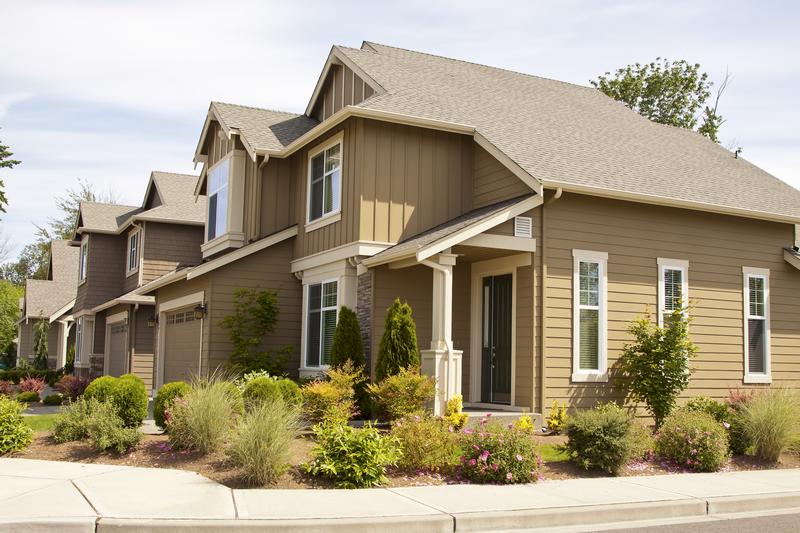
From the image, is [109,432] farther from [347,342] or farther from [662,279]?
[662,279]

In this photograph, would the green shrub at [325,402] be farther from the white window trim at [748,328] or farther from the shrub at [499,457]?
the white window trim at [748,328]

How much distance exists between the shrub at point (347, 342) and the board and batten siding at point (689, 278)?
3.43m

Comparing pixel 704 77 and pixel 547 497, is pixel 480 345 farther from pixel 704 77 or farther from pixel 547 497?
pixel 704 77

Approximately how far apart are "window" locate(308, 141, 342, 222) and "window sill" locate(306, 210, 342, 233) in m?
0.09

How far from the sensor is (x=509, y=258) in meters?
14.9

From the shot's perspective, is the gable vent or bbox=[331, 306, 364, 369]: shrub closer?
the gable vent

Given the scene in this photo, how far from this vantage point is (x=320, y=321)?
56.0ft

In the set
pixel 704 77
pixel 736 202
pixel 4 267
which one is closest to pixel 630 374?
pixel 736 202

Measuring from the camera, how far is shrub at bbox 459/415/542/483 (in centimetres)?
978

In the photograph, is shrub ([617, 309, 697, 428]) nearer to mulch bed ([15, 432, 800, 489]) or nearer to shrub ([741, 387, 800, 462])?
shrub ([741, 387, 800, 462])

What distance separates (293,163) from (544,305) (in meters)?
7.74

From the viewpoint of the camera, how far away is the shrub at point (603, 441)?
10.6 m

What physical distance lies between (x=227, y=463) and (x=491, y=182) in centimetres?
826

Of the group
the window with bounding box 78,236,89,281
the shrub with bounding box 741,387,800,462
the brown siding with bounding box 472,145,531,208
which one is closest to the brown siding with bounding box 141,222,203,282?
the window with bounding box 78,236,89,281
